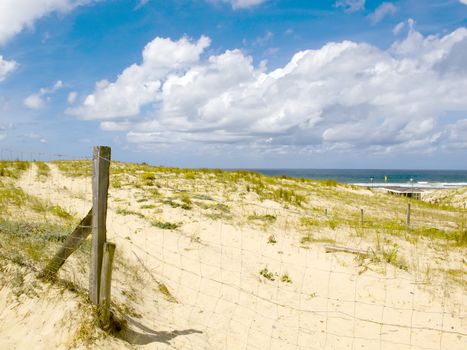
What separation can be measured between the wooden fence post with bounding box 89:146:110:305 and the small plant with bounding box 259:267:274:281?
471 cm

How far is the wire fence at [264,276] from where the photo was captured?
6.01m

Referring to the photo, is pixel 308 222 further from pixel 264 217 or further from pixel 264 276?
pixel 264 276

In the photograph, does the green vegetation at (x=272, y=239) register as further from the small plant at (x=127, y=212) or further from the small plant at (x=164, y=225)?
the small plant at (x=127, y=212)

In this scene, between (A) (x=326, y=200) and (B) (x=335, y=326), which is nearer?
(B) (x=335, y=326)

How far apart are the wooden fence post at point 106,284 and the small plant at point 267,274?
4.45 meters

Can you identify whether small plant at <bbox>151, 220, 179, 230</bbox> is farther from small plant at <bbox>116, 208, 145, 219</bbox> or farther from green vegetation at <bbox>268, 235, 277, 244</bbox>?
green vegetation at <bbox>268, 235, 277, 244</bbox>

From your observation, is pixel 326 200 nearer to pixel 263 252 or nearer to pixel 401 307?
pixel 263 252

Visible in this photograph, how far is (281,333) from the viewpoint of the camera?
6184 mm

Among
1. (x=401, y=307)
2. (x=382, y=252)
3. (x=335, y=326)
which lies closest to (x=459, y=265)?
(x=382, y=252)

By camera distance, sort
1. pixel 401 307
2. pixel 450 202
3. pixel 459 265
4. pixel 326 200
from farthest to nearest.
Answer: pixel 450 202 < pixel 326 200 < pixel 459 265 < pixel 401 307

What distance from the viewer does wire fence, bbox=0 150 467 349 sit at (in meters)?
6.01

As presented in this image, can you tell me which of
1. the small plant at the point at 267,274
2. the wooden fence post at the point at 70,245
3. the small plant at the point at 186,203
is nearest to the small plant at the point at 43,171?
the small plant at the point at 186,203

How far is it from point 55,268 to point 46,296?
42 centimetres

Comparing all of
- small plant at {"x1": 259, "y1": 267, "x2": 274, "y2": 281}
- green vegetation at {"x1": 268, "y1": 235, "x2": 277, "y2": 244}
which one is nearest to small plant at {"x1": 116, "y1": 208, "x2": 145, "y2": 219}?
green vegetation at {"x1": 268, "y1": 235, "x2": 277, "y2": 244}
